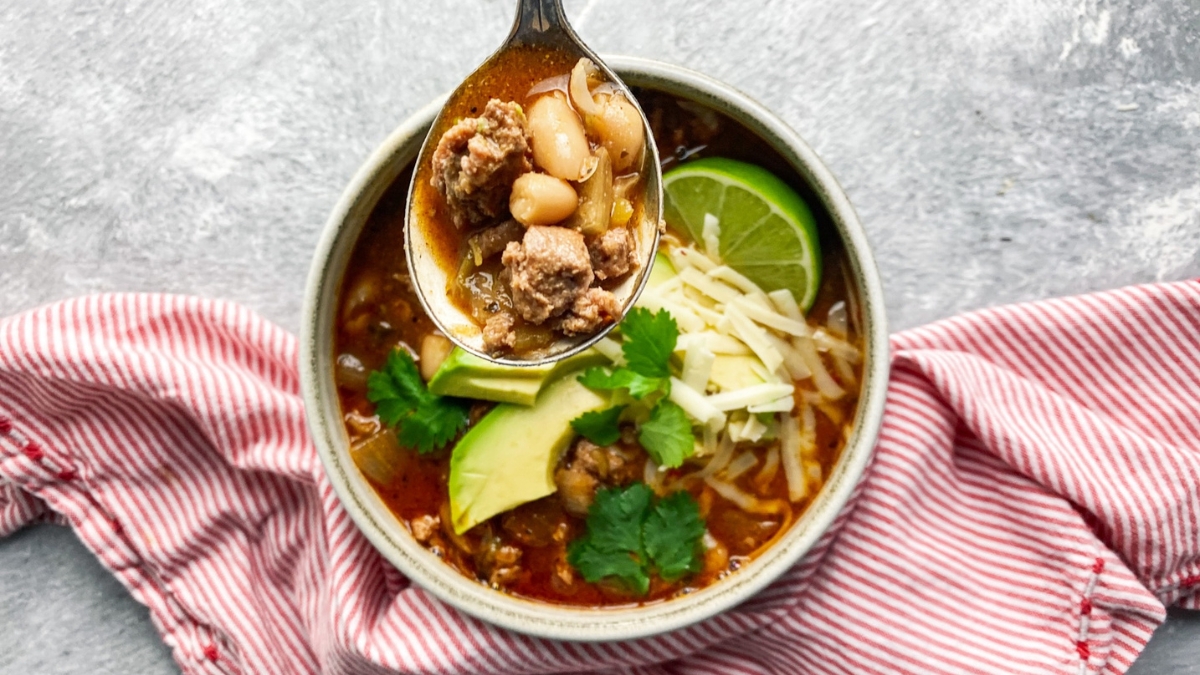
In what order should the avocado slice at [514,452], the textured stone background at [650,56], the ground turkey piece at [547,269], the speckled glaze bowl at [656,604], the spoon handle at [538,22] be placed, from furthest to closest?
the textured stone background at [650,56]
the avocado slice at [514,452]
the speckled glaze bowl at [656,604]
the spoon handle at [538,22]
the ground turkey piece at [547,269]

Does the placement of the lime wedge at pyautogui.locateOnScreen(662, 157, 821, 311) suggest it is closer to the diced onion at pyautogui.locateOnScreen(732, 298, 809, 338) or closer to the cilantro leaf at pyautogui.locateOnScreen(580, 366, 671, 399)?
the diced onion at pyautogui.locateOnScreen(732, 298, 809, 338)

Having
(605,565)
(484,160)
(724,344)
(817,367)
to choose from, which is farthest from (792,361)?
(484,160)

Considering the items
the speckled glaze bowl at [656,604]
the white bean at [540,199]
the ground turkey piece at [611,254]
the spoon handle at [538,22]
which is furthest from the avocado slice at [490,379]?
the spoon handle at [538,22]

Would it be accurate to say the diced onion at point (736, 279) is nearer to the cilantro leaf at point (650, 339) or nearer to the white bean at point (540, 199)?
the cilantro leaf at point (650, 339)

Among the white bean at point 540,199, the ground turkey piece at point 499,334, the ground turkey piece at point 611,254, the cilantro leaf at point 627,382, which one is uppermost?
the white bean at point 540,199

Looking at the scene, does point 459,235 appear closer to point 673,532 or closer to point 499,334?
point 499,334

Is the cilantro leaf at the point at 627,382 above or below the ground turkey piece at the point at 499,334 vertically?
below

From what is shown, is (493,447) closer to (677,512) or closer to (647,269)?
(677,512)
